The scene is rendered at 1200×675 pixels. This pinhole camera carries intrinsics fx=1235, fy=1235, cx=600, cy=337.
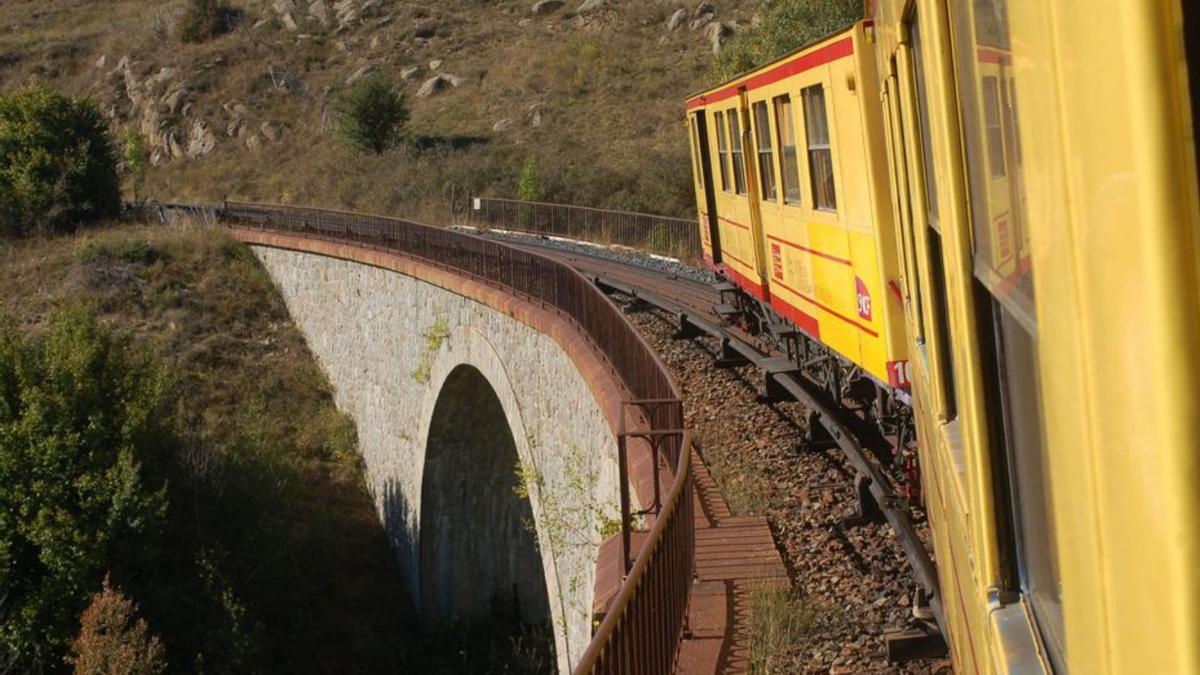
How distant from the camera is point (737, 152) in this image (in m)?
12.3

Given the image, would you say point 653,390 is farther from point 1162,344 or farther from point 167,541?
point 167,541

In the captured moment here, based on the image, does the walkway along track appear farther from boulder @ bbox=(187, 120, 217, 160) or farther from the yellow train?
boulder @ bbox=(187, 120, 217, 160)

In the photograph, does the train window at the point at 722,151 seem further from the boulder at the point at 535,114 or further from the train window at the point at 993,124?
the boulder at the point at 535,114

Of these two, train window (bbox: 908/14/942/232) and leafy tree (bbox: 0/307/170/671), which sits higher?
train window (bbox: 908/14/942/232)

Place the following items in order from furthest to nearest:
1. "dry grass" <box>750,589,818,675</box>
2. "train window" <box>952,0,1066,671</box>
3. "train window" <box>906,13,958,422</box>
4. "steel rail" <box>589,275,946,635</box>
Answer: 1. "steel rail" <box>589,275,946,635</box>
2. "dry grass" <box>750,589,818,675</box>
3. "train window" <box>906,13,958,422</box>
4. "train window" <box>952,0,1066,671</box>

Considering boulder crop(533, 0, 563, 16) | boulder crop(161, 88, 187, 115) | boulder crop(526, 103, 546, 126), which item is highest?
boulder crop(533, 0, 563, 16)

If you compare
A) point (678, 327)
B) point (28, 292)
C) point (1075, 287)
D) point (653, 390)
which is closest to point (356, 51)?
point (28, 292)

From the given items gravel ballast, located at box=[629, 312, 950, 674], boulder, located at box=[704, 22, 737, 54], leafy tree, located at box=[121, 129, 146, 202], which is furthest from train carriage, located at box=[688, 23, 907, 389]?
leafy tree, located at box=[121, 129, 146, 202]

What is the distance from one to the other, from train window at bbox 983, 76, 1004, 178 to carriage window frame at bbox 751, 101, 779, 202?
8.54 meters

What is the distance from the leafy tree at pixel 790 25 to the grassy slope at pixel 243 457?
1274cm

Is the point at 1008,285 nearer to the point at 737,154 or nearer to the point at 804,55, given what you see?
the point at 804,55

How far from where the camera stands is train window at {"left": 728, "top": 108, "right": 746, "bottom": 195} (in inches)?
466

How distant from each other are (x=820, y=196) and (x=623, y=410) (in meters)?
2.64

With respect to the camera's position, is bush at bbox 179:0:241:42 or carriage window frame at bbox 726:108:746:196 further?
bush at bbox 179:0:241:42
